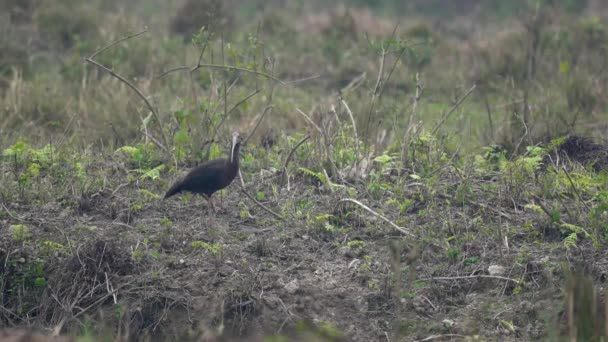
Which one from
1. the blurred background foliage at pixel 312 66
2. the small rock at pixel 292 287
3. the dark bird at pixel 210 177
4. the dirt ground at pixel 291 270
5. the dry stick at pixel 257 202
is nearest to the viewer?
the dirt ground at pixel 291 270

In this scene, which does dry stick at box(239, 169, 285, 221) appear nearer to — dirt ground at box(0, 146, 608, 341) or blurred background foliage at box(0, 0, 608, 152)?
dirt ground at box(0, 146, 608, 341)

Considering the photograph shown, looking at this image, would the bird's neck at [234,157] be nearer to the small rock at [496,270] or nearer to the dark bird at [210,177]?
the dark bird at [210,177]

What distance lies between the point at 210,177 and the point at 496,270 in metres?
2.12

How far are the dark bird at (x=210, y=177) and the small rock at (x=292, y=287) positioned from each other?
1.02 metres

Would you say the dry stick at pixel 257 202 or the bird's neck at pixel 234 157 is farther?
the dry stick at pixel 257 202

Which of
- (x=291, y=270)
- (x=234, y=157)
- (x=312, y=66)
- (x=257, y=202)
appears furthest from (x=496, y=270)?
(x=312, y=66)

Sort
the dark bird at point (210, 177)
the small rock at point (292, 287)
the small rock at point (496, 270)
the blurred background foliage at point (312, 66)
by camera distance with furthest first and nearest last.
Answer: the blurred background foliage at point (312, 66)
the dark bird at point (210, 177)
the small rock at point (496, 270)
the small rock at point (292, 287)

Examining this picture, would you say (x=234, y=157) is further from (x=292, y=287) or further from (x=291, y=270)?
(x=292, y=287)

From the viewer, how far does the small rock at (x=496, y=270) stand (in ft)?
21.6

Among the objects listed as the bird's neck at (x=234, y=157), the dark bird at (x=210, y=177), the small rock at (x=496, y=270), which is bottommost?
the small rock at (x=496, y=270)

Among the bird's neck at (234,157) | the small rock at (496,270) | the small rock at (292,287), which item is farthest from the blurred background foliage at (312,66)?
the small rock at (292,287)

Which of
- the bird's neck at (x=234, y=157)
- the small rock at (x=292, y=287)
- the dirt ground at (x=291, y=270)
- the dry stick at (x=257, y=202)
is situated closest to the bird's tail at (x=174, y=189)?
the dirt ground at (x=291, y=270)

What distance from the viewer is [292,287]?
21.0 feet

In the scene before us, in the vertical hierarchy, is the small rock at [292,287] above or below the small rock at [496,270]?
above
